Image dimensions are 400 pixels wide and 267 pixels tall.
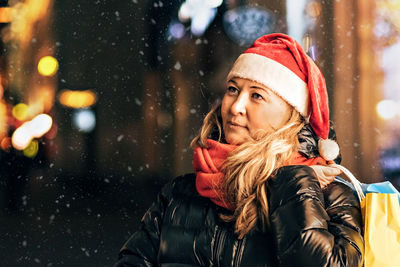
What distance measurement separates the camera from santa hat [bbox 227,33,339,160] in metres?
1.84

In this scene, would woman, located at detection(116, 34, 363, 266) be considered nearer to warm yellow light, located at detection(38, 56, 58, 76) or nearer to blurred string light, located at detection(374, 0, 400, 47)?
blurred string light, located at detection(374, 0, 400, 47)

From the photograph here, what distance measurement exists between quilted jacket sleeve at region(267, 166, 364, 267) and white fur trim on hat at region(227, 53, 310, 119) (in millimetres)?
356

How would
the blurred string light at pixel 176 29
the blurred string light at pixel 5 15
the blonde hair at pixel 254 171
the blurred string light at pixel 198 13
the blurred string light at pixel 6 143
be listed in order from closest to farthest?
the blonde hair at pixel 254 171
the blurred string light at pixel 198 13
the blurred string light at pixel 176 29
the blurred string light at pixel 5 15
the blurred string light at pixel 6 143

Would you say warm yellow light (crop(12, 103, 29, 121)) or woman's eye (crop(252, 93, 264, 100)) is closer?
woman's eye (crop(252, 93, 264, 100))

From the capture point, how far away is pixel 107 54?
4188 millimetres

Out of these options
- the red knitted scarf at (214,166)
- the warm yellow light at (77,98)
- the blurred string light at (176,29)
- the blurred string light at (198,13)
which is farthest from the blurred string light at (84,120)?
the red knitted scarf at (214,166)

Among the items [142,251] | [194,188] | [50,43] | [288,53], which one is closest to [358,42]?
[288,53]

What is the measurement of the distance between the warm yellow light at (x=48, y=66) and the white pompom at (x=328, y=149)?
9.96 feet

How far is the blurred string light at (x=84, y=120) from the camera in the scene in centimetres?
452

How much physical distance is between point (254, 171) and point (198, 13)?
7.40 ft

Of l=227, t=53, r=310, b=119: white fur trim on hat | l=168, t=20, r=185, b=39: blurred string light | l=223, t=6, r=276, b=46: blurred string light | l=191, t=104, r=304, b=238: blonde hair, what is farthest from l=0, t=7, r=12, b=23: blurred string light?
l=191, t=104, r=304, b=238: blonde hair

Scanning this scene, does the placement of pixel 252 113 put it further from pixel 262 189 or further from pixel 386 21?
pixel 386 21

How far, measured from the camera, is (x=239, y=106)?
1822mm

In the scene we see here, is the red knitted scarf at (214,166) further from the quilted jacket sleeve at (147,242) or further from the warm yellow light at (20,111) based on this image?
the warm yellow light at (20,111)
